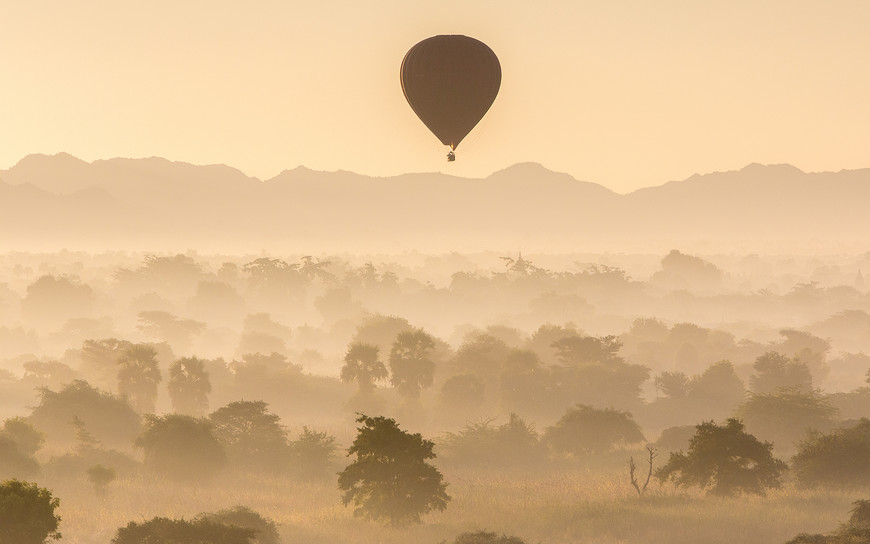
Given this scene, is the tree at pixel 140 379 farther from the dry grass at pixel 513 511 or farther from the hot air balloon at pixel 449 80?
the hot air balloon at pixel 449 80

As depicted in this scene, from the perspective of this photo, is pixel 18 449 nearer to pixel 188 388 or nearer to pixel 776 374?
pixel 188 388

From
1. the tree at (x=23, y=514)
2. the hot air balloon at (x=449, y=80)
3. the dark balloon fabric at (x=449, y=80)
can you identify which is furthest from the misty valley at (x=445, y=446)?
the dark balloon fabric at (x=449, y=80)

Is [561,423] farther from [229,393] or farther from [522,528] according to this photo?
[229,393]

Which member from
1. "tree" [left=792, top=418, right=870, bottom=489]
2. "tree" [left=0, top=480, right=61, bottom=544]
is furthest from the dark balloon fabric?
"tree" [left=0, top=480, right=61, bottom=544]

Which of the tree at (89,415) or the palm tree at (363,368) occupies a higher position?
the palm tree at (363,368)

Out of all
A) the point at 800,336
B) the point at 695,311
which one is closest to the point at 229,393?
the point at 800,336

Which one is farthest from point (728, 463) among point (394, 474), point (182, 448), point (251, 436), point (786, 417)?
point (182, 448)
